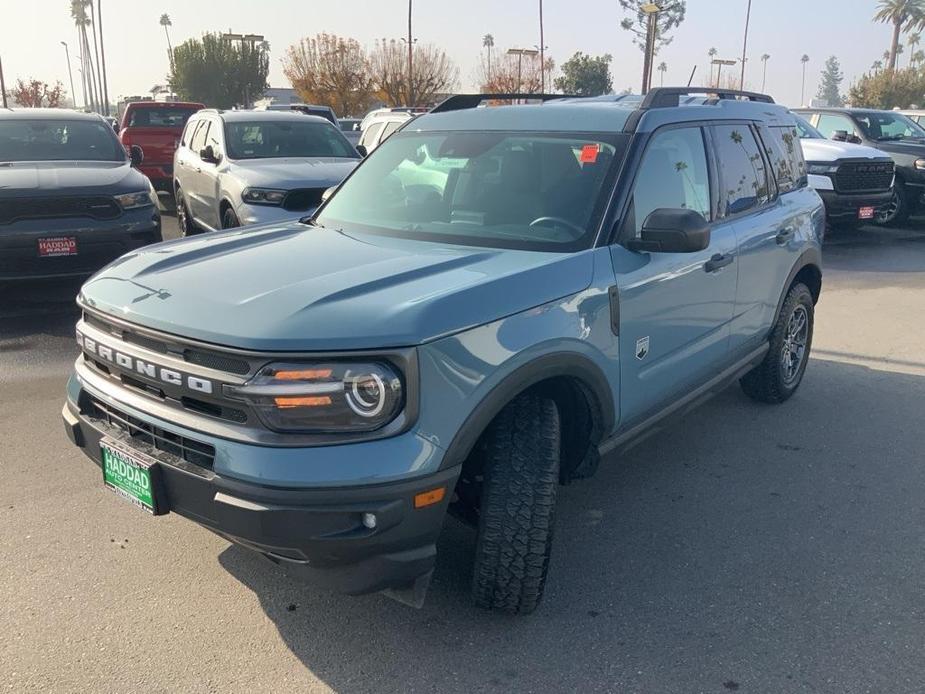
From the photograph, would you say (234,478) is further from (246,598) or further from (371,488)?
(246,598)

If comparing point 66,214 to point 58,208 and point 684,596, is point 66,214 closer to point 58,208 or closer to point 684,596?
point 58,208

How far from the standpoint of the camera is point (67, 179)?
23.2 feet

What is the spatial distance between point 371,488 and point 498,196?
5.63 feet

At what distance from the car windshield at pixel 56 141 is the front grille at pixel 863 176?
9.76m

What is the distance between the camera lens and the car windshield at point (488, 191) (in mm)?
3418

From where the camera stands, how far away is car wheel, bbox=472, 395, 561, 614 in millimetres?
2803

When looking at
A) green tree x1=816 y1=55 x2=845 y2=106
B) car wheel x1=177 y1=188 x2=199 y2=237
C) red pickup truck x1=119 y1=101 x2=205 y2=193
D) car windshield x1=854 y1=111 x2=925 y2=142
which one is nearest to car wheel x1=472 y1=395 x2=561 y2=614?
car wheel x1=177 y1=188 x2=199 y2=237

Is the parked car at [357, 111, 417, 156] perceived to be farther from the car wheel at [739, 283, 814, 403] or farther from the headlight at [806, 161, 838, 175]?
the car wheel at [739, 283, 814, 403]

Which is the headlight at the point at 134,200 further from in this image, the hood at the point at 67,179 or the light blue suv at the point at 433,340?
the light blue suv at the point at 433,340

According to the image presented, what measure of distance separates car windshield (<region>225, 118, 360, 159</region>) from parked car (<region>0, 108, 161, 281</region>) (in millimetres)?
1704

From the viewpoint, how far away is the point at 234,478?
2.45 m

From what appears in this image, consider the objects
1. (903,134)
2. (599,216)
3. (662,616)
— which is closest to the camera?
(662,616)

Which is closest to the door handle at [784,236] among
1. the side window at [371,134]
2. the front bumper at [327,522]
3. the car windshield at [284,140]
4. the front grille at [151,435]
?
the front bumper at [327,522]

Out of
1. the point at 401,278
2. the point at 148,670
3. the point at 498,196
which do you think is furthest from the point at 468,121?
the point at 148,670
